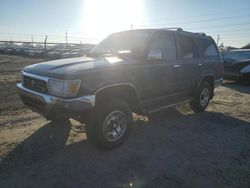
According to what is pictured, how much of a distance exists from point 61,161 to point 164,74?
252 cm

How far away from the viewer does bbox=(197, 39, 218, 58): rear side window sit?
20.6 feet

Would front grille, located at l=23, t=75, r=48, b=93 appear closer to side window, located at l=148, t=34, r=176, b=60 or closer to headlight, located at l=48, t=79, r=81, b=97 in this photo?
headlight, located at l=48, t=79, r=81, b=97

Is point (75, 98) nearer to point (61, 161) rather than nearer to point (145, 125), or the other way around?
point (61, 161)

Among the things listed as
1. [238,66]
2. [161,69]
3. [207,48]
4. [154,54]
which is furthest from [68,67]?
[238,66]

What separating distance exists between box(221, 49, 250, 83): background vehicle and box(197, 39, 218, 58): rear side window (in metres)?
4.88

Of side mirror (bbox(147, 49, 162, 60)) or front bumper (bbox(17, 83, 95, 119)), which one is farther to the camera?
side mirror (bbox(147, 49, 162, 60))

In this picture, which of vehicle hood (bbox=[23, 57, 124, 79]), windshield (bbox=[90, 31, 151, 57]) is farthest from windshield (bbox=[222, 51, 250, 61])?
vehicle hood (bbox=[23, 57, 124, 79])

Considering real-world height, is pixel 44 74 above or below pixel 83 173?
above

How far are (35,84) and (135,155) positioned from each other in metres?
1.98

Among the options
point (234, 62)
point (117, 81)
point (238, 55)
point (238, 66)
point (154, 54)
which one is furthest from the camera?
point (238, 55)

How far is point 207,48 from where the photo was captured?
652 cm

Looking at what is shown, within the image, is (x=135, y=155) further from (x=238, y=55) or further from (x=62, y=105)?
(x=238, y=55)

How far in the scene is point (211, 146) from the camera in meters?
4.39

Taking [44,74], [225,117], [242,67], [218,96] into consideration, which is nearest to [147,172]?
[44,74]
